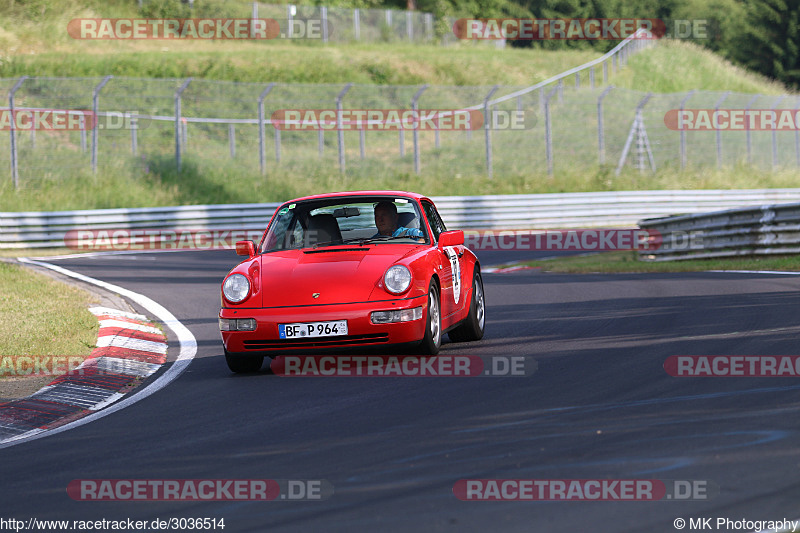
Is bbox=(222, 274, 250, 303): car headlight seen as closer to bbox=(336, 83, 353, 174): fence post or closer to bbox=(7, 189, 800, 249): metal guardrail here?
bbox=(7, 189, 800, 249): metal guardrail

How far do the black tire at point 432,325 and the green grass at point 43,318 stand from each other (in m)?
2.91

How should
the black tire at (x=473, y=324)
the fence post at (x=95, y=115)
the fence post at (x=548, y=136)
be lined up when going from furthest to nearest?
1. the fence post at (x=548, y=136)
2. the fence post at (x=95, y=115)
3. the black tire at (x=473, y=324)

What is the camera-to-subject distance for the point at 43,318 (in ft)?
36.7

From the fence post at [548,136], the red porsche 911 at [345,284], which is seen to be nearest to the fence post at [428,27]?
the fence post at [548,136]

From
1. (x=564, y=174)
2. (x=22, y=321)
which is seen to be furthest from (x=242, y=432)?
(x=564, y=174)

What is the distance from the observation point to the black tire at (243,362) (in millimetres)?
8336

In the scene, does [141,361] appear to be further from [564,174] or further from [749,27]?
[749,27]

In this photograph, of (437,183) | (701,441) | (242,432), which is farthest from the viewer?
(437,183)

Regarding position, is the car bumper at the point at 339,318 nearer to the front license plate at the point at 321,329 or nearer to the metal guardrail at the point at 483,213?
the front license plate at the point at 321,329

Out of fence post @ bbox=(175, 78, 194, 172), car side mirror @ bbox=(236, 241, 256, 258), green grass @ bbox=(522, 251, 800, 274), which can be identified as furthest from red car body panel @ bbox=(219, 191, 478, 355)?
fence post @ bbox=(175, 78, 194, 172)

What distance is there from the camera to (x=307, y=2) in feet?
214

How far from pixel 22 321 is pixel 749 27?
67422mm

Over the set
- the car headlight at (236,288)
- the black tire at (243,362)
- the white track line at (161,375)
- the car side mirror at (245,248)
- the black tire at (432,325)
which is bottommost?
the white track line at (161,375)

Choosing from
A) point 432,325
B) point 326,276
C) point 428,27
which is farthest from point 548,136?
point 428,27
